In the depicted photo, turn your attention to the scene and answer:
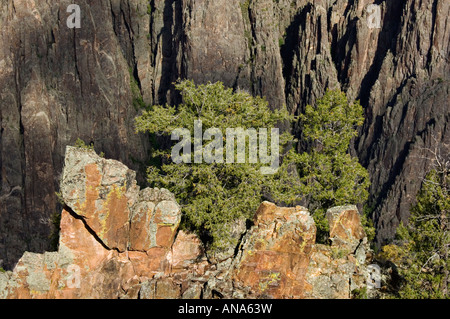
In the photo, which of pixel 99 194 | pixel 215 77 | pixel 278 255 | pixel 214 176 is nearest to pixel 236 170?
pixel 214 176

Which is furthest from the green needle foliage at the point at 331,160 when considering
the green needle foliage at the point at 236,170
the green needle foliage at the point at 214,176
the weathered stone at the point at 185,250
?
the weathered stone at the point at 185,250

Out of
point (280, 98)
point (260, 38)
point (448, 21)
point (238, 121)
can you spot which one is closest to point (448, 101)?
point (448, 21)

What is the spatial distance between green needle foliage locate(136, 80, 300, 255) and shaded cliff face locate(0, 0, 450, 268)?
337 ft

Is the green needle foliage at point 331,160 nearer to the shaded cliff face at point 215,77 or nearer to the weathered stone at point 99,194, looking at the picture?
the weathered stone at point 99,194

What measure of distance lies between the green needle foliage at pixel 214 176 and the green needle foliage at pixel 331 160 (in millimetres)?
3590

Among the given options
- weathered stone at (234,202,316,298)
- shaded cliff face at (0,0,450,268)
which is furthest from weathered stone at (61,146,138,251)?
shaded cliff face at (0,0,450,268)

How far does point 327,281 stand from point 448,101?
384 feet

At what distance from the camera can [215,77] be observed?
5458 inches

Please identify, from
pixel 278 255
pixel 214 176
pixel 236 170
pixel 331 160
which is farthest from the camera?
pixel 331 160

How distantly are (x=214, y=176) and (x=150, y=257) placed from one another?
6720mm

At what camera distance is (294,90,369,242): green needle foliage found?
35.2 m

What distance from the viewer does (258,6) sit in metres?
152

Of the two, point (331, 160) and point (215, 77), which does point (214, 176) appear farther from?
point (215, 77)

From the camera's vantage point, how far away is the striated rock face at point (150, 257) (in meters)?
23.8
